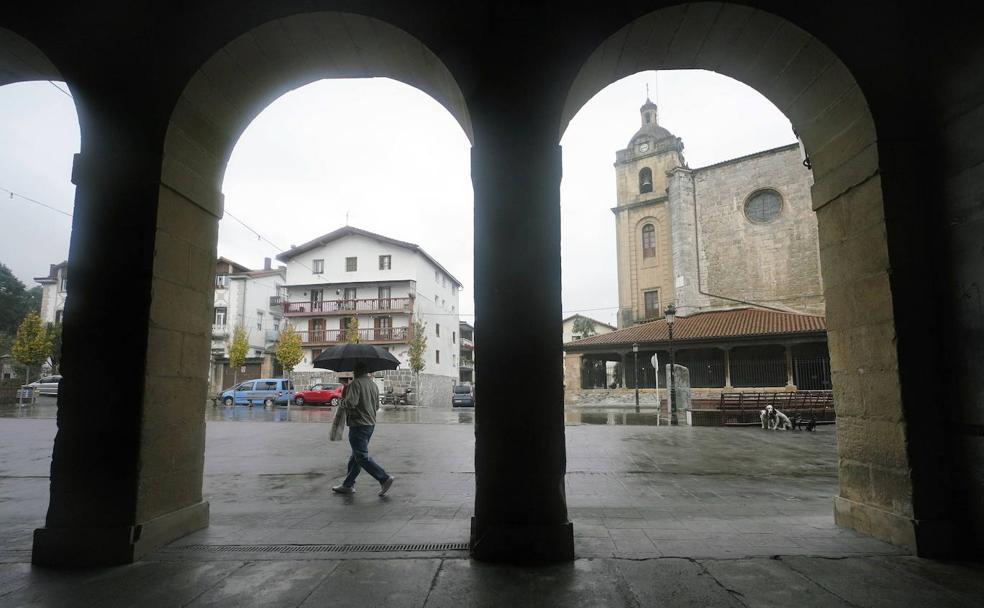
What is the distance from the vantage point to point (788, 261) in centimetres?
2645

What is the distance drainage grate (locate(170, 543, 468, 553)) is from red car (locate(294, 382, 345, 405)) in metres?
24.4

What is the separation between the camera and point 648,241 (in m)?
32.7

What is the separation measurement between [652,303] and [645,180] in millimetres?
8080

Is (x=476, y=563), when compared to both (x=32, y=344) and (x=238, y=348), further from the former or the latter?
(x=32, y=344)

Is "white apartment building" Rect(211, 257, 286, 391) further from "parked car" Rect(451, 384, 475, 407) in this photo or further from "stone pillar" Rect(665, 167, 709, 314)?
"stone pillar" Rect(665, 167, 709, 314)

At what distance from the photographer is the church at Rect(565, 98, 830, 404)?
22.5m

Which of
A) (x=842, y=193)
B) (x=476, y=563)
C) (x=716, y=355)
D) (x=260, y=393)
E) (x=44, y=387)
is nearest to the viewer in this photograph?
(x=476, y=563)

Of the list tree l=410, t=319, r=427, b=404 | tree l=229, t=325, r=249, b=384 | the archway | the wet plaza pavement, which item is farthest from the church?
the archway

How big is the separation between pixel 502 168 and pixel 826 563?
10.9ft

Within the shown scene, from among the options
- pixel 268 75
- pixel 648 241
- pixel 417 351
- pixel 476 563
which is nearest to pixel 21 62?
pixel 268 75

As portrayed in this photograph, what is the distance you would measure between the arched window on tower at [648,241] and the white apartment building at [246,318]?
87.5 feet

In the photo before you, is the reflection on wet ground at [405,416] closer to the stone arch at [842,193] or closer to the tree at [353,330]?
the tree at [353,330]

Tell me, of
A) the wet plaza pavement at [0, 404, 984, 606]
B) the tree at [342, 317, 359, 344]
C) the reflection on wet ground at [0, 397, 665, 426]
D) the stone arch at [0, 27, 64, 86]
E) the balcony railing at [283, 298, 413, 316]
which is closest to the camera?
the wet plaza pavement at [0, 404, 984, 606]

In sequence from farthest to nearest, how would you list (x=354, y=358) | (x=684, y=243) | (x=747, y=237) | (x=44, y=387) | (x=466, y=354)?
(x=466, y=354) < (x=44, y=387) < (x=684, y=243) < (x=747, y=237) < (x=354, y=358)
